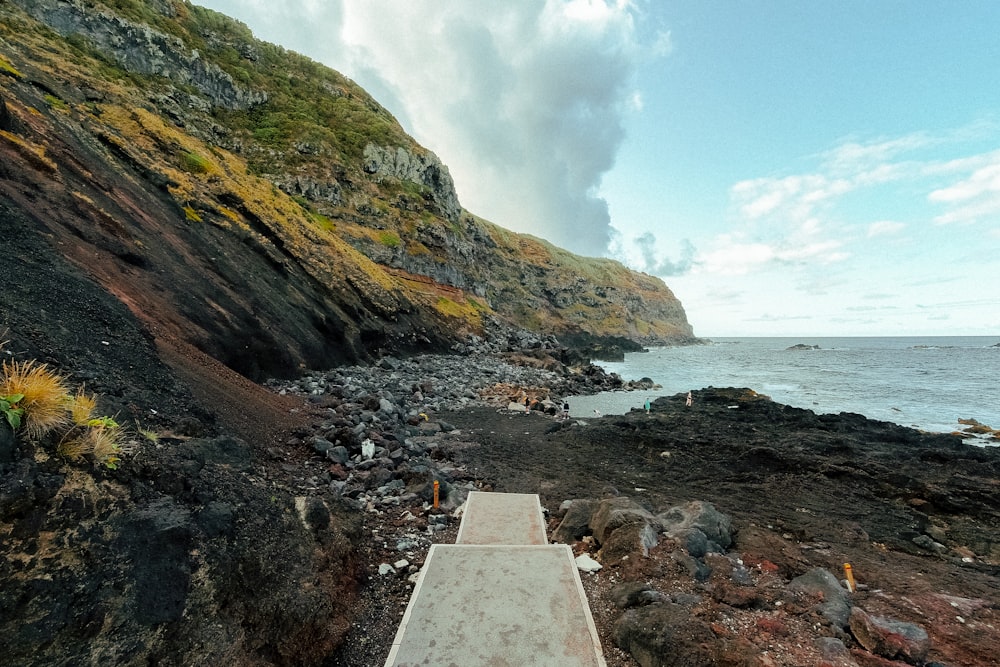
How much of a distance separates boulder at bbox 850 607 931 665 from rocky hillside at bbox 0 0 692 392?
10.7 metres

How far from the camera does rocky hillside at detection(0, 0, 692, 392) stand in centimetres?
1235

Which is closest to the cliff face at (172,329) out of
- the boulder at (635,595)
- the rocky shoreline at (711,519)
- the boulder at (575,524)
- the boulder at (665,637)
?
the rocky shoreline at (711,519)

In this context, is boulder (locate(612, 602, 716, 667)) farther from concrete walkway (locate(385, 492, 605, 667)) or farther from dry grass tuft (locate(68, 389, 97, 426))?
dry grass tuft (locate(68, 389, 97, 426))

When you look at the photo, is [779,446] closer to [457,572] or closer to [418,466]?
[418,466]

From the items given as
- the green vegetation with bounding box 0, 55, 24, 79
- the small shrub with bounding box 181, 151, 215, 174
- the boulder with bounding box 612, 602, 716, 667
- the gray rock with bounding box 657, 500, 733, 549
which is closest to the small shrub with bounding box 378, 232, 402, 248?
the small shrub with bounding box 181, 151, 215, 174

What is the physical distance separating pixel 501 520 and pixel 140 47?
1967 inches

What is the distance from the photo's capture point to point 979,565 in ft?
27.3

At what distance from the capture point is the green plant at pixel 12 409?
331 centimetres

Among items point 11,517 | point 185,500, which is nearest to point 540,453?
point 185,500

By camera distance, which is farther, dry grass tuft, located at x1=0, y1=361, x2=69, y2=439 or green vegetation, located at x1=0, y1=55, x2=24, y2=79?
green vegetation, located at x1=0, y1=55, x2=24, y2=79

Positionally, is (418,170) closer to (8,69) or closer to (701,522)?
(8,69)

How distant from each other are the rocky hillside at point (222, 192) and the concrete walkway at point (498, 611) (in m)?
6.22

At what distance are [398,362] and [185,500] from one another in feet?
70.7

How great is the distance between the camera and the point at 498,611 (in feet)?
17.5
